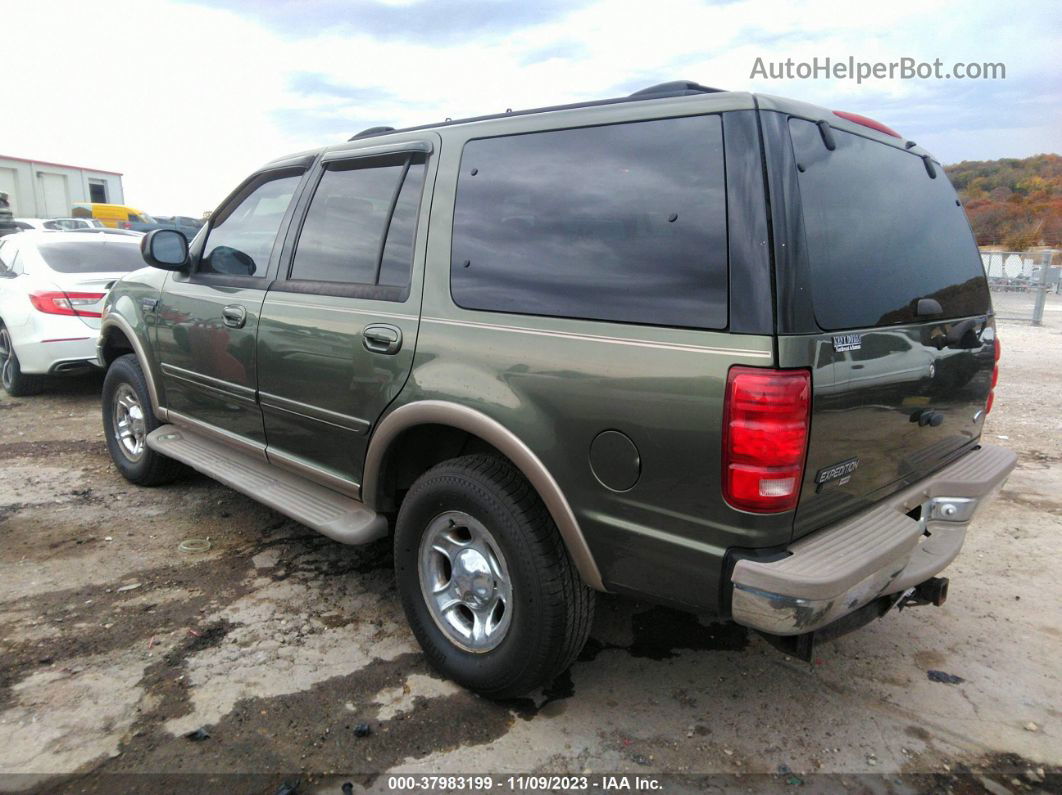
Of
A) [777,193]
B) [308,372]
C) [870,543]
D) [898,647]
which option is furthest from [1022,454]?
[308,372]

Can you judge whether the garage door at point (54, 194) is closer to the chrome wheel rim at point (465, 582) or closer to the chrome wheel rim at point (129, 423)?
the chrome wheel rim at point (129, 423)

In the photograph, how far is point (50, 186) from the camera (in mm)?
37812

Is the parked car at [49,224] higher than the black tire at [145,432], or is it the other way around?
the parked car at [49,224]

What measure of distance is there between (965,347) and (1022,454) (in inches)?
145

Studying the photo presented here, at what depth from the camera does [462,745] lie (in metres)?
2.42

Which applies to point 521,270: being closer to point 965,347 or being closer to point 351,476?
point 351,476

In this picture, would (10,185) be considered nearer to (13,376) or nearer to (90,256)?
(13,376)

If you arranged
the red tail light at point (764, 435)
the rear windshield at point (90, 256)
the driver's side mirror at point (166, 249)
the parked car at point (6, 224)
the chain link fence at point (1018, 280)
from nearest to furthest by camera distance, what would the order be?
1. the red tail light at point (764, 435)
2. the driver's side mirror at point (166, 249)
3. the rear windshield at point (90, 256)
4. the chain link fence at point (1018, 280)
5. the parked car at point (6, 224)

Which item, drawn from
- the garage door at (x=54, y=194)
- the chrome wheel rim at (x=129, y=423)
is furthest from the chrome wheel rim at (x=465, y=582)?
the garage door at (x=54, y=194)

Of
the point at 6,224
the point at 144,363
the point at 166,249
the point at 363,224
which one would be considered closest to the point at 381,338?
the point at 363,224

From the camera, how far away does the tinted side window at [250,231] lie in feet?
11.7

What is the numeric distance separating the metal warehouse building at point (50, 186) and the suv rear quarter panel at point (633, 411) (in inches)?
1536

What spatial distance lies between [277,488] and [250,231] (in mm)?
1322

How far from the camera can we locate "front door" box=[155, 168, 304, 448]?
3.52 metres
